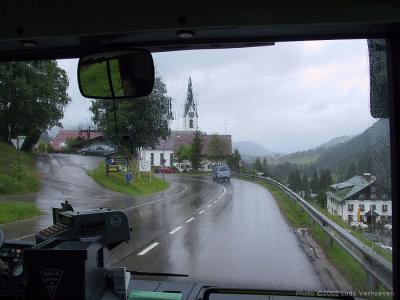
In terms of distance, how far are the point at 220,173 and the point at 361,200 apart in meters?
1.16

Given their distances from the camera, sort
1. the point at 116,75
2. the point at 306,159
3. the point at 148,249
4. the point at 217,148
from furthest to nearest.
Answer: the point at 148,249 → the point at 217,148 → the point at 306,159 → the point at 116,75

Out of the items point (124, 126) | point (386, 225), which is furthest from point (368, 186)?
point (124, 126)

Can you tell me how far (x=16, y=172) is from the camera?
333cm

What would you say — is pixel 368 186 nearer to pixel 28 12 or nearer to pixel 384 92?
pixel 384 92

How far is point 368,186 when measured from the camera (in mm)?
2602

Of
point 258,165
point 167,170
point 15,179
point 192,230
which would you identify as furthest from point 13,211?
point 258,165

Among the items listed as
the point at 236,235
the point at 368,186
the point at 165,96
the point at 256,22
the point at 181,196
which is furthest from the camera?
the point at 181,196

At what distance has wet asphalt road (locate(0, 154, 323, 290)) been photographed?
3.11 metres

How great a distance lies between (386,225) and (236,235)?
1.44 metres

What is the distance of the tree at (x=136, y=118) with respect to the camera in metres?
2.96

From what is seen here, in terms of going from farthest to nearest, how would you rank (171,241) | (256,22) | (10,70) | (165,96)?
(171,241) → (10,70) → (165,96) → (256,22)

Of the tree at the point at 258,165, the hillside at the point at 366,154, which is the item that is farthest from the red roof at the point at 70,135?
the hillside at the point at 366,154

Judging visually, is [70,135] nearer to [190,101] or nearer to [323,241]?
[190,101]

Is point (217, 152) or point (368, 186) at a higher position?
point (217, 152)
